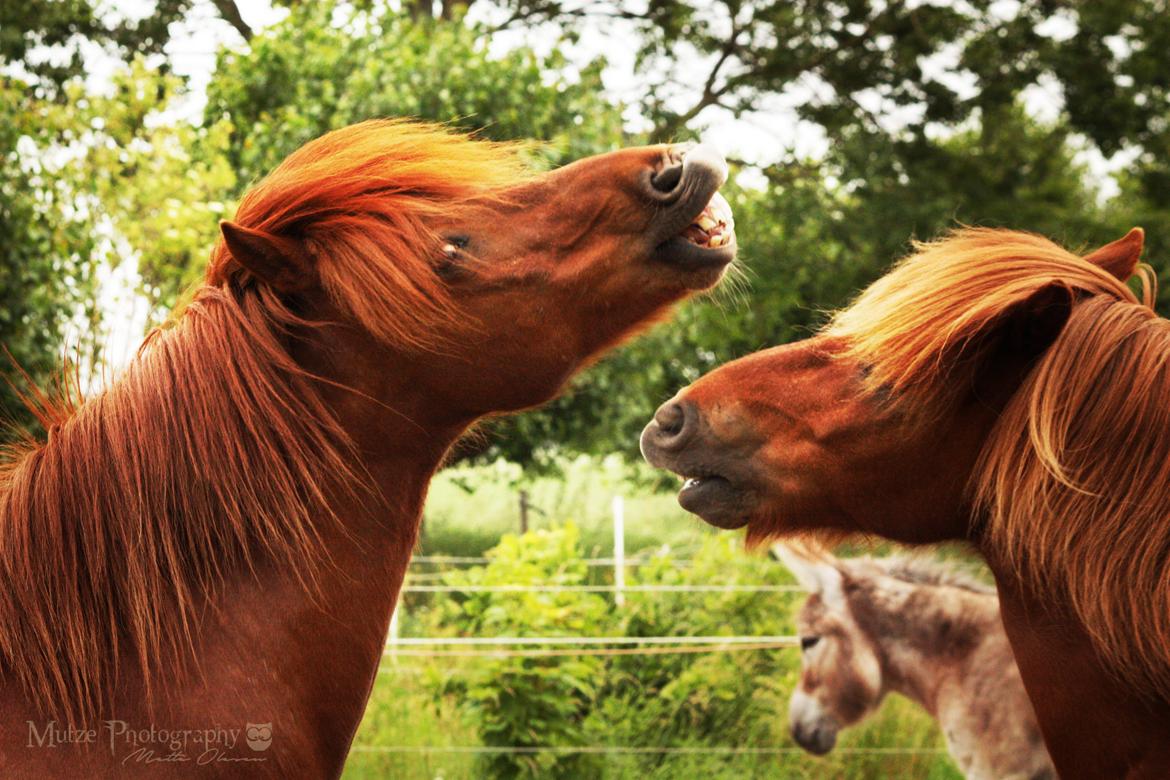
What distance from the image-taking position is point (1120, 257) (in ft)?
7.45

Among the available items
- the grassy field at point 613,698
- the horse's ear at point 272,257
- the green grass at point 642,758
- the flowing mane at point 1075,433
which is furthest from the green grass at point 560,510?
the horse's ear at point 272,257

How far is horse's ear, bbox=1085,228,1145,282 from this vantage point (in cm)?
228

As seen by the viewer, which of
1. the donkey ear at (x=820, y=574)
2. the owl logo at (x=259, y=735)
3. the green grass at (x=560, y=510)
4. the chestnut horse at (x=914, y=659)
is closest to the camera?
the owl logo at (x=259, y=735)

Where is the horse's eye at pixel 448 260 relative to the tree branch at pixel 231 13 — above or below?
below

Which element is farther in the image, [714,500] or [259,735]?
[714,500]

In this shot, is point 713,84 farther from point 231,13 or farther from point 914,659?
point 914,659

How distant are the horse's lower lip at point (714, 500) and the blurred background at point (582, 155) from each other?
43 cm

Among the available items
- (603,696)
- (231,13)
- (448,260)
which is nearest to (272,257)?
(448,260)

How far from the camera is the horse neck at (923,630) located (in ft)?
16.4

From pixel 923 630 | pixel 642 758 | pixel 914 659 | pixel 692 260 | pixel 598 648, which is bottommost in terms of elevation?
pixel 642 758

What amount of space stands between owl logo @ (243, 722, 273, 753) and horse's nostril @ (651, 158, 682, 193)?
43.8 inches

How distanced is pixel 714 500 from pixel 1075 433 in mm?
711

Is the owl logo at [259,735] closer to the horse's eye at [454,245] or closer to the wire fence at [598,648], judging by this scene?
the horse's eye at [454,245]

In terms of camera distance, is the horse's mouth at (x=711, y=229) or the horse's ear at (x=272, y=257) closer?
the horse's ear at (x=272, y=257)
